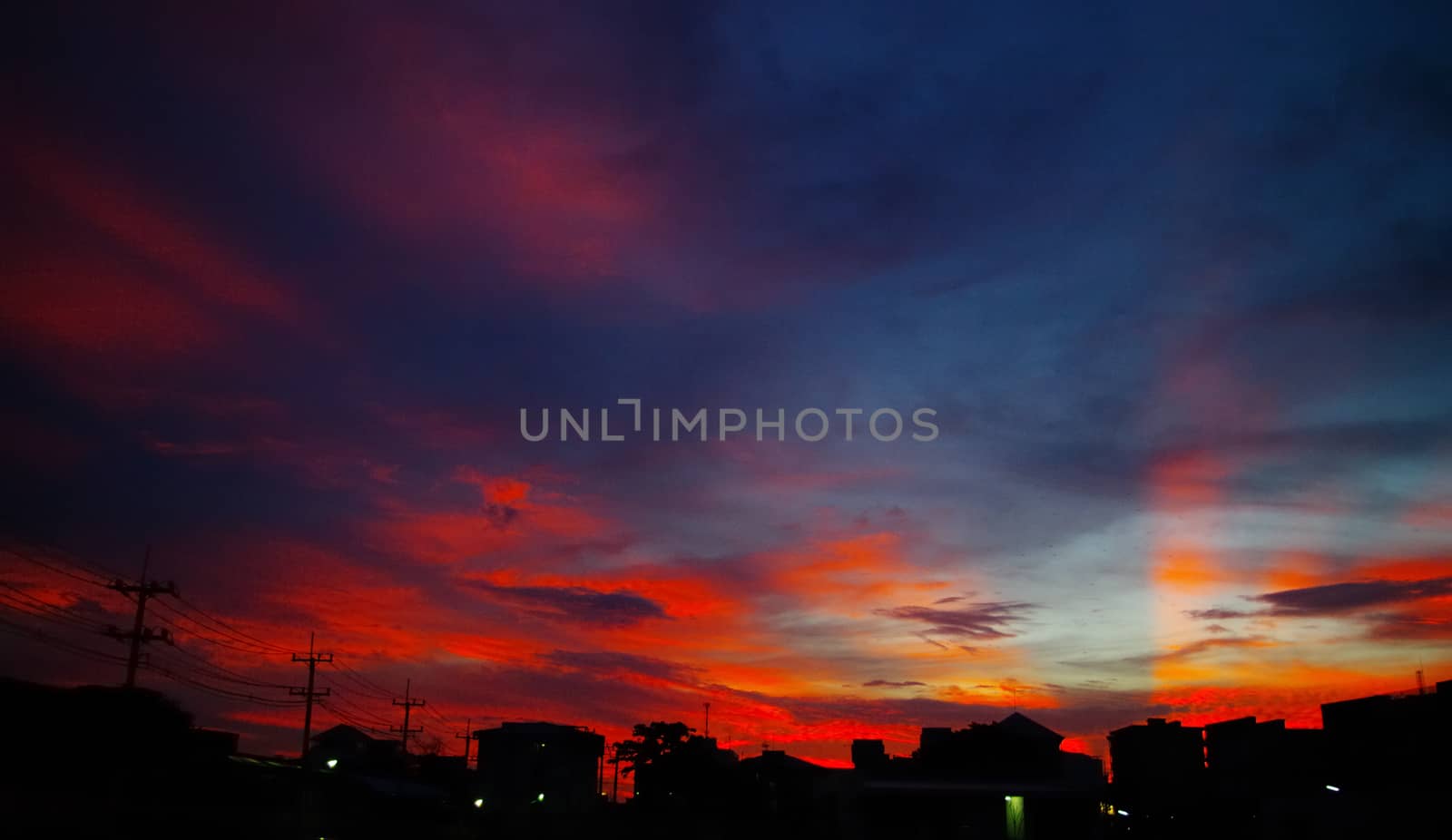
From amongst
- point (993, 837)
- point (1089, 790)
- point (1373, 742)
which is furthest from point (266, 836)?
point (1373, 742)

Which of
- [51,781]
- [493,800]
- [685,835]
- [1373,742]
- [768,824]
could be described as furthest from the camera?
[493,800]

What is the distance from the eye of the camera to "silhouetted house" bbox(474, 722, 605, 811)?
287 ft

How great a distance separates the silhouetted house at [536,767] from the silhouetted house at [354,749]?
7935mm

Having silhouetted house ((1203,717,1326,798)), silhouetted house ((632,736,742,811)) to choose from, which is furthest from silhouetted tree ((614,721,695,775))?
silhouetted house ((1203,717,1326,798))

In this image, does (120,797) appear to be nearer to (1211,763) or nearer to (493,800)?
(1211,763)

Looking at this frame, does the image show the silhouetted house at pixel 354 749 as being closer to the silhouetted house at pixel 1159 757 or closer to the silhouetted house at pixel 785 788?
the silhouetted house at pixel 785 788

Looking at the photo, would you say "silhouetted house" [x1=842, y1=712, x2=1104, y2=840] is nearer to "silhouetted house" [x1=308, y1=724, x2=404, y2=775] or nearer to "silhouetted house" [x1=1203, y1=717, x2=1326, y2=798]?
"silhouetted house" [x1=1203, y1=717, x2=1326, y2=798]

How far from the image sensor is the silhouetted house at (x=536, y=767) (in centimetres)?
8750

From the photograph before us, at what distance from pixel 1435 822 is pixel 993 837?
15551 mm

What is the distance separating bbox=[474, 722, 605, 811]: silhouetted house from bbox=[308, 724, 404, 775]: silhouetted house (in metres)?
7.94

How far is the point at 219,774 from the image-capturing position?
33188 millimetres

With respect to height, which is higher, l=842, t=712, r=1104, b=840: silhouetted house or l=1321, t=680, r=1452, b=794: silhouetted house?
l=1321, t=680, r=1452, b=794: silhouetted house

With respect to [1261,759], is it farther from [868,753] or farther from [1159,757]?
[868,753]

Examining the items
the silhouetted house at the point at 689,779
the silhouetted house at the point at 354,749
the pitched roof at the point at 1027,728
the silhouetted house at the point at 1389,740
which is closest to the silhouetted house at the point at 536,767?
the silhouetted house at the point at 354,749
